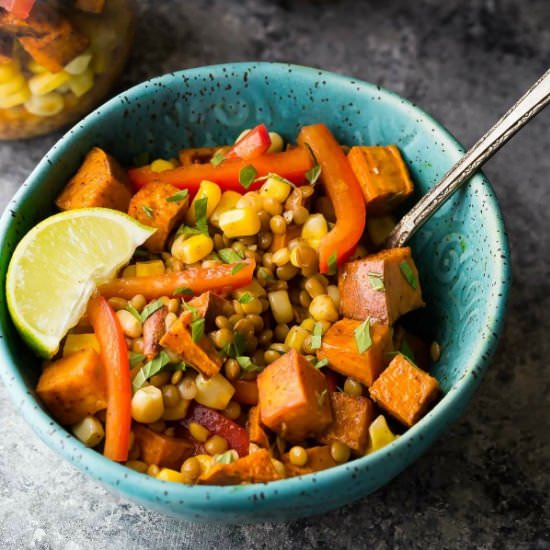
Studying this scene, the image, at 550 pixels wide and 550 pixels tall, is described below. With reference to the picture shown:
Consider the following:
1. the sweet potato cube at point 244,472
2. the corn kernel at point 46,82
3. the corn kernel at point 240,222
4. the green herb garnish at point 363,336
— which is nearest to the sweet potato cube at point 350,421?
the green herb garnish at point 363,336

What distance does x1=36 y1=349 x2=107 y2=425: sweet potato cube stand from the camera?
98.3 inches

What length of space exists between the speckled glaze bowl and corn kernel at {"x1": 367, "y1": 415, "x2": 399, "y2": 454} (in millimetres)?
132

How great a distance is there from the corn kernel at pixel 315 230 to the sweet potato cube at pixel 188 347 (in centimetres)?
48

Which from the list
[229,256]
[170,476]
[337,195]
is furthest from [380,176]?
[170,476]

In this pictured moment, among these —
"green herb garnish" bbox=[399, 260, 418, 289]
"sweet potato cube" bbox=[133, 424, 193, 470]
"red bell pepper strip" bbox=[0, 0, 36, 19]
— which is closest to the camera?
"sweet potato cube" bbox=[133, 424, 193, 470]

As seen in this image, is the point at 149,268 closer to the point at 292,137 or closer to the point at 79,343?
the point at 79,343

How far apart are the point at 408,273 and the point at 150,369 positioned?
817 millimetres

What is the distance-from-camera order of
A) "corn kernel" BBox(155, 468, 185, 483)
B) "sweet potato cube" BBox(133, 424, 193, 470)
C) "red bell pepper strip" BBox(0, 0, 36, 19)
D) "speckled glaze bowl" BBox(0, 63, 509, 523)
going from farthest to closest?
"red bell pepper strip" BBox(0, 0, 36, 19)
"sweet potato cube" BBox(133, 424, 193, 470)
"corn kernel" BBox(155, 468, 185, 483)
"speckled glaze bowl" BBox(0, 63, 509, 523)

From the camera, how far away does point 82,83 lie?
11.3 ft

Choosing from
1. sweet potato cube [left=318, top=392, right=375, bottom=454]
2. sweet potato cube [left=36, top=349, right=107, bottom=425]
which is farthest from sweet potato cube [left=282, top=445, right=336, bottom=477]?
sweet potato cube [left=36, top=349, right=107, bottom=425]

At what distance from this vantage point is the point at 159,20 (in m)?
4.14

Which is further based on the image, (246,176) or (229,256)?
(246,176)

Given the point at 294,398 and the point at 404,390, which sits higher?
the point at 404,390

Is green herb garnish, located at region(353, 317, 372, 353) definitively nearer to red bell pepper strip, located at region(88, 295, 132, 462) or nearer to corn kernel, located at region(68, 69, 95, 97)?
red bell pepper strip, located at region(88, 295, 132, 462)
